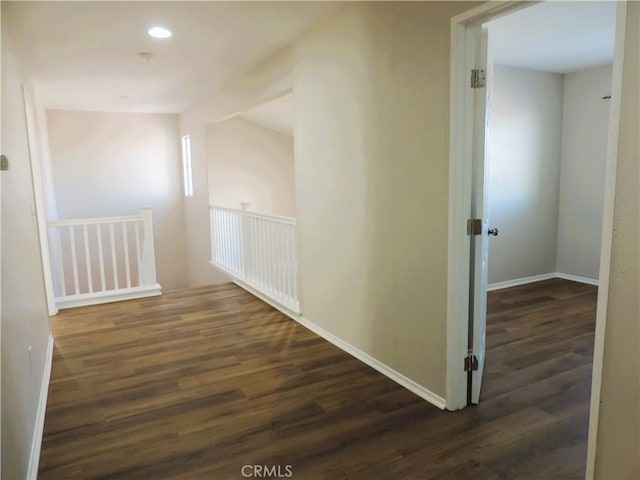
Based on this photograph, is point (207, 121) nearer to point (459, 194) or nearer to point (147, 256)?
point (147, 256)

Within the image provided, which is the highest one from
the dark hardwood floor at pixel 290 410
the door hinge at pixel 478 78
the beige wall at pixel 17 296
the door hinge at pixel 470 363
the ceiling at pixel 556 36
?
the ceiling at pixel 556 36

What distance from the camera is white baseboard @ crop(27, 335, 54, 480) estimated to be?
1921mm

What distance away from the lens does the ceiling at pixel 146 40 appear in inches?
112

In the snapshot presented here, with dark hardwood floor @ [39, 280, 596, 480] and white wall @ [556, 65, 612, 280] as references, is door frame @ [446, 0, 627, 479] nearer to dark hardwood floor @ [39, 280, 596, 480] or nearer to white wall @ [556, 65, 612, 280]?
dark hardwood floor @ [39, 280, 596, 480]

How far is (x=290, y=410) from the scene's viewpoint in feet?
7.98

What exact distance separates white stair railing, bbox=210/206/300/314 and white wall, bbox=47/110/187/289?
1.89 metres

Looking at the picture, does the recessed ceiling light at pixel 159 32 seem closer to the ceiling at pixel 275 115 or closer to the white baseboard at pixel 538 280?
the ceiling at pixel 275 115

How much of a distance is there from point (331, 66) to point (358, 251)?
1.35 metres

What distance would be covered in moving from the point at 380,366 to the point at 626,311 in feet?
5.46

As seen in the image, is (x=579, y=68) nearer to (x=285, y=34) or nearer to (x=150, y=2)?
(x=285, y=34)

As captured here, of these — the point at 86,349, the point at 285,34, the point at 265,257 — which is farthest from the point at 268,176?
the point at 86,349

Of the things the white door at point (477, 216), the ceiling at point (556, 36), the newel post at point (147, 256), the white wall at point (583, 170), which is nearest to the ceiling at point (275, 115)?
the newel post at point (147, 256)

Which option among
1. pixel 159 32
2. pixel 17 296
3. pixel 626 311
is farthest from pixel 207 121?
pixel 626 311

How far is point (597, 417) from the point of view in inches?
62.6
